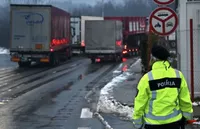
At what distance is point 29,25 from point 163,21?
1878 cm

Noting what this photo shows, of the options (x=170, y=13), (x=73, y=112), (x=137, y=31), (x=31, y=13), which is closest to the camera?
(x=170, y=13)

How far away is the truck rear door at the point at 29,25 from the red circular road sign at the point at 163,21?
18337 mm

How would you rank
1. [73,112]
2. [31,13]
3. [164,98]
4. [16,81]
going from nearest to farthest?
[164,98] < [73,112] < [16,81] < [31,13]

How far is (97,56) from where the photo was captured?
33469 millimetres

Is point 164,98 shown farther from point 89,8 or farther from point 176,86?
point 89,8

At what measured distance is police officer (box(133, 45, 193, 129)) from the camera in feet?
16.4

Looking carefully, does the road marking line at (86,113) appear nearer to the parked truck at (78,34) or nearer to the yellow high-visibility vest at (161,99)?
the yellow high-visibility vest at (161,99)

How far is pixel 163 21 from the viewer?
9742mm

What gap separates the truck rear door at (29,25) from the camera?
27.6 meters

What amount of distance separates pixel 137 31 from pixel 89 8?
278 feet

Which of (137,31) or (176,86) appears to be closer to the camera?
(176,86)

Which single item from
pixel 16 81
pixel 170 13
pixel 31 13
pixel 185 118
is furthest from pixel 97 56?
pixel 185 118

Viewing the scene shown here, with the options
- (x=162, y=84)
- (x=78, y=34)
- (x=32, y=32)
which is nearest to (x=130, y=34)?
(x=78, y=34)

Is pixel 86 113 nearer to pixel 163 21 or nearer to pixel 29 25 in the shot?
pixel 163 21
